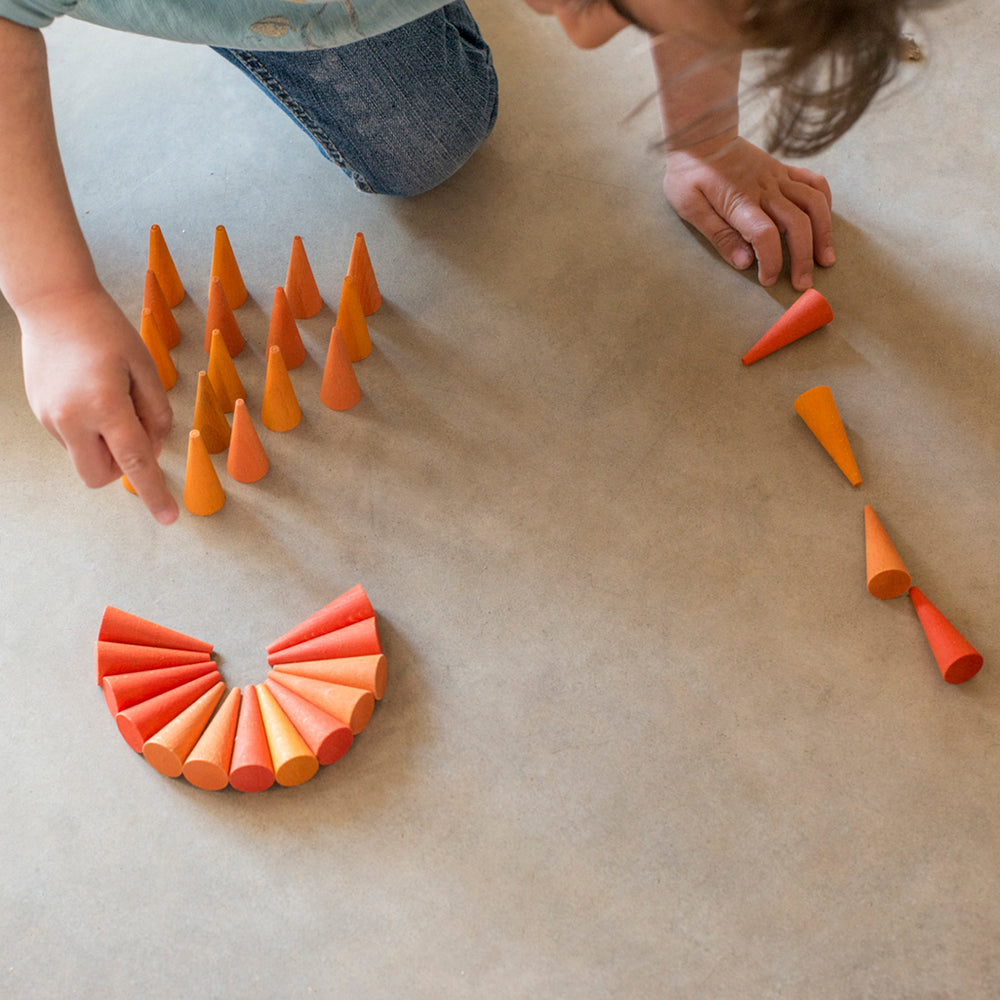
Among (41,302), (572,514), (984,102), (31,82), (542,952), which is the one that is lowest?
(542,952)

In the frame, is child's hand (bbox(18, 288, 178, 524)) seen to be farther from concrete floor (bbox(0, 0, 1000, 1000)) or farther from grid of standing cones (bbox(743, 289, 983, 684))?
grid of standing cones (bbox(743, 289, 983, 684))

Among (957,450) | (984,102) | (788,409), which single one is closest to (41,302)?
(788,409)

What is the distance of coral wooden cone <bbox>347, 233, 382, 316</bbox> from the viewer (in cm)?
136

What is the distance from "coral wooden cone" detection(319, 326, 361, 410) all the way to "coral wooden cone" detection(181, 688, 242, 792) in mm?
428

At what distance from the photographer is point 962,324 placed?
53.9 inches

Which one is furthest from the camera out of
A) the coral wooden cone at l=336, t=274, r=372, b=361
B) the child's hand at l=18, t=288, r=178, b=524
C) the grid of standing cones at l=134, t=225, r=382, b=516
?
the coral wooden cone at l=336, t=274, r=372, b=361

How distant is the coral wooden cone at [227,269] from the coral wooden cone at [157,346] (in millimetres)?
122

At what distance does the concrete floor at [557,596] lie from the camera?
0.98 metres

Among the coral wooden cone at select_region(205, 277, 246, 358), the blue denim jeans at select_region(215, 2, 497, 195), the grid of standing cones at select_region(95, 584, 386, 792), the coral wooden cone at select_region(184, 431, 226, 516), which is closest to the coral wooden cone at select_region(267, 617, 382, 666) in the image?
the grid of standing cones at select_region(95, 584, 386, 792)

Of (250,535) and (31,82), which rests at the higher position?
(31,82)

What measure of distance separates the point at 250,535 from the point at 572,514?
0.39 m

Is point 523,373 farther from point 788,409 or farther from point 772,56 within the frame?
point 772,56

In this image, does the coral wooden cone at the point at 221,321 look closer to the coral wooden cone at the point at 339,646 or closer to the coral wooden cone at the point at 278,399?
the coral wooden cone at the point at 278,399

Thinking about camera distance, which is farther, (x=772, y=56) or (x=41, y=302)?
(x=41, y=302)
